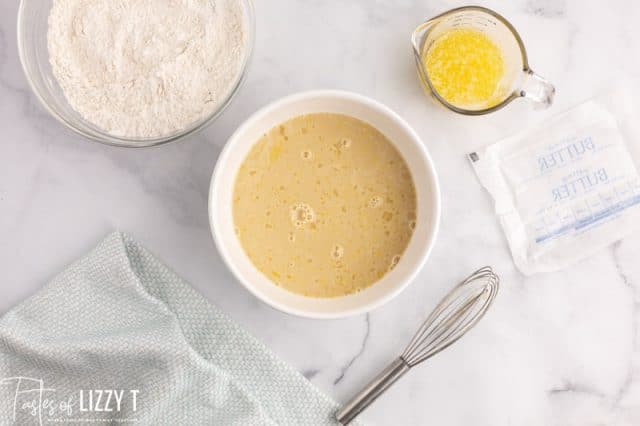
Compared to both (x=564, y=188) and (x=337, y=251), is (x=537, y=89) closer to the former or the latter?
(x=564, y=188)

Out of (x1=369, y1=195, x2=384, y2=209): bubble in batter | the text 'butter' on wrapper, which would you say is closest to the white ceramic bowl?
(x1=369, y1=195, x2=384, y2=209): bubble in batter

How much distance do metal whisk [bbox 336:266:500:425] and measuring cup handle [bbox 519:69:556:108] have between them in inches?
11.4

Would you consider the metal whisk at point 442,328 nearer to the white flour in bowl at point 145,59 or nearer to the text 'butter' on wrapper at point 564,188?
the text 'butter' on wrapper at point 564,188

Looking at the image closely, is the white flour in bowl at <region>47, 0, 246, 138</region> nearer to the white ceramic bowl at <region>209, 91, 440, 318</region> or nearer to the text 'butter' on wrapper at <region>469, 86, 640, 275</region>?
the white ceramic bowl at <region>209, 91, 440, 318</region>

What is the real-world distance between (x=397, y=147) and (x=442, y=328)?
1.05 ft

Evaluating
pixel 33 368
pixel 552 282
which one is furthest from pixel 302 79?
pixel 33 368

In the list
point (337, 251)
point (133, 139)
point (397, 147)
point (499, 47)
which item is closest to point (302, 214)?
point (337, 251)

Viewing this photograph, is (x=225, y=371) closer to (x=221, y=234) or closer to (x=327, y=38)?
(x=221, y=234)

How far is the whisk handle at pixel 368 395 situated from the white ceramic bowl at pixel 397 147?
152mm

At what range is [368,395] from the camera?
3.30 feet

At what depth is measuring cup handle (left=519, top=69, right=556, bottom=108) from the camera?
3.20 feet

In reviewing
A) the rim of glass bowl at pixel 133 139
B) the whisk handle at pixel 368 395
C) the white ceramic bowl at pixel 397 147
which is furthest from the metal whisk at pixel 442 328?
the rim of glass bowl at pixel 133 139

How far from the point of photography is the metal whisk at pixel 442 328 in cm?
101

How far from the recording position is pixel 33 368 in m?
1.01
